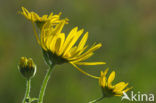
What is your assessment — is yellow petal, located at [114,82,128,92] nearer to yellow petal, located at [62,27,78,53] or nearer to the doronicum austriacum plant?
the doronicum austriacum plant

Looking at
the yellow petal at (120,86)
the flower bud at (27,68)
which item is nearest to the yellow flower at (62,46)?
the flower bud at (27,68)

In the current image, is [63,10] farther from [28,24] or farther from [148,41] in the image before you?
[148,41]

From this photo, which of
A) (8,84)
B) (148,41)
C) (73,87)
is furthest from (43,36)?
(148,41)

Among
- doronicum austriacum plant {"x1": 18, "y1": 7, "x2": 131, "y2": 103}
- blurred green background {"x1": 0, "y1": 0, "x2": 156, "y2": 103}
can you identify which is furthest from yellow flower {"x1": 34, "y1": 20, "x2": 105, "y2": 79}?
blurred green background {"x1": 0, "y1": 0, "x2": 156, "y2": 103}

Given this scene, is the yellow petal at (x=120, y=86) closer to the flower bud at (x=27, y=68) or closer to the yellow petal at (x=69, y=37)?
the yellow petal at (x=69, y=37)

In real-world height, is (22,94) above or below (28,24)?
below

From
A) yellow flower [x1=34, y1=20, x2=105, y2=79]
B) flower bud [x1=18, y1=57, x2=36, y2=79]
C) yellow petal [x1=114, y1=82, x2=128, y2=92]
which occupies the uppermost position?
yellow flower [x1=34, y1=20, x2=105, y2=79]
